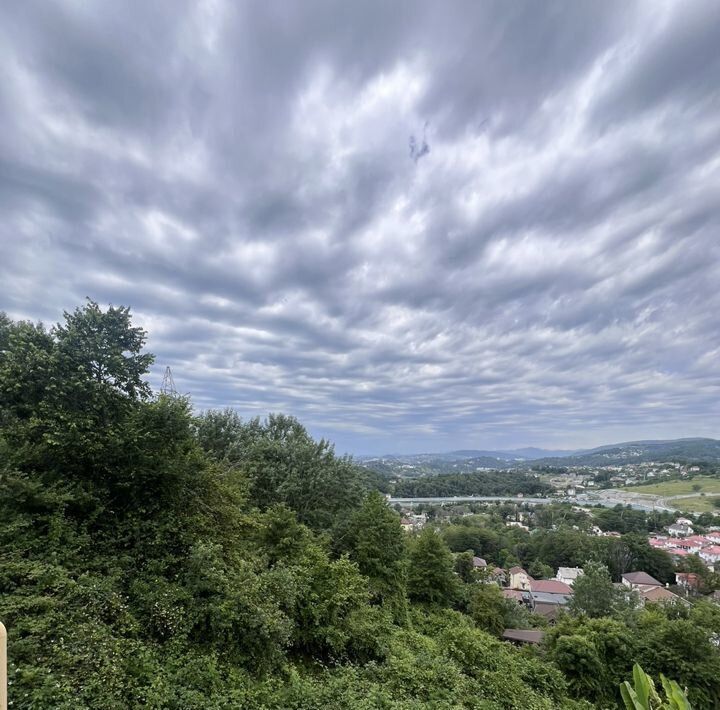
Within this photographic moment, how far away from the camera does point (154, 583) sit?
7598mm

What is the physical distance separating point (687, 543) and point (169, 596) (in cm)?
8705

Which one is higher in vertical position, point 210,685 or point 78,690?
point 78,690

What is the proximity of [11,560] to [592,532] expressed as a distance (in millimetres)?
86884

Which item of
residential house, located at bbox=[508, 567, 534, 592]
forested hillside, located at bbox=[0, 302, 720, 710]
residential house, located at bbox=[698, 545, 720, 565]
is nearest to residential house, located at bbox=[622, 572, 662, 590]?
residential house, located at bbox=[508, 567, 534, 592]

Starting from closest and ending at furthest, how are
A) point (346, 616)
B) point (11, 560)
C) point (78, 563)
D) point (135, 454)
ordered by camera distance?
point (11, 560), point (78, 563), point (135, 454), point (346, 616)

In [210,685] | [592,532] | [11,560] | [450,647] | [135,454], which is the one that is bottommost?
[592,532]

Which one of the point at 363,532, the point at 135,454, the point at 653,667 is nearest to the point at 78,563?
A: the point at 135,454

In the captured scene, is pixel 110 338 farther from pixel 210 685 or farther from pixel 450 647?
pixel 450 647

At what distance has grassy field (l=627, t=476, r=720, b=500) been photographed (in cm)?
Answer: 12150

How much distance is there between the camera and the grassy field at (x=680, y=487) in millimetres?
121500

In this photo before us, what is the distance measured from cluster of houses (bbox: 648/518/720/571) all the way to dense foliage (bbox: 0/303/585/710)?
63.5m

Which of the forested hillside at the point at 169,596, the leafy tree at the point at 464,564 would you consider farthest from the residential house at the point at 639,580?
the forested hillside at the point at 169,596

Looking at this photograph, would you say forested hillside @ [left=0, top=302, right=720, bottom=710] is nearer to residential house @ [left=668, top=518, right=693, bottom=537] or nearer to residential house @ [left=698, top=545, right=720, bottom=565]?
residential house @ [left=698, top=545, right=720, bottom=565]

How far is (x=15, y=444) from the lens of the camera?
28.2 feet
